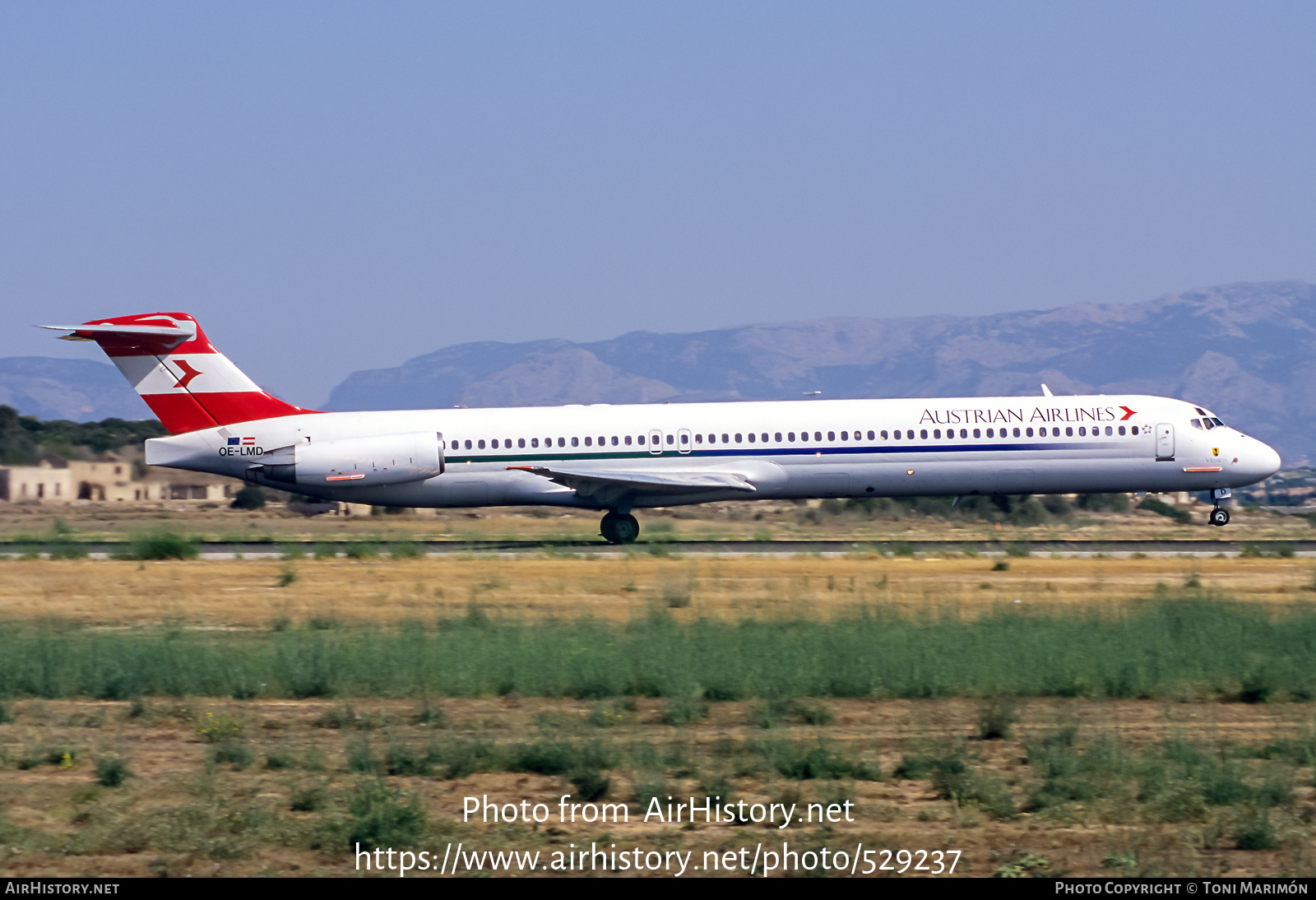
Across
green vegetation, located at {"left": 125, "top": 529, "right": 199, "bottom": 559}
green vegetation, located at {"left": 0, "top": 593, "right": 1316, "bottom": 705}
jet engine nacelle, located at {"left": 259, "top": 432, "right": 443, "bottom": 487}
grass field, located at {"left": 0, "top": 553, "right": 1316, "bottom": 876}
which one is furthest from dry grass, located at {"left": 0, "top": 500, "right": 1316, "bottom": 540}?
green vegetation, located at {"left": 0, "top": 593, "right": 1316, "bottom": 705}

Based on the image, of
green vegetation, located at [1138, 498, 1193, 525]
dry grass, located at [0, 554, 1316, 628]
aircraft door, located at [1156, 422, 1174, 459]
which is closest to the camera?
dry grass, located at [0, 554, 1316, 628]

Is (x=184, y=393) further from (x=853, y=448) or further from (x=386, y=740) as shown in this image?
(x=386, y=740)

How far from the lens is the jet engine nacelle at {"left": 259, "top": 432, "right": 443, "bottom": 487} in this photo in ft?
97.1

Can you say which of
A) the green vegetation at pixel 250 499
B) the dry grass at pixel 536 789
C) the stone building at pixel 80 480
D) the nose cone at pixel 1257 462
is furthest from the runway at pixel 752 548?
the green vegetation at pixel 250 499

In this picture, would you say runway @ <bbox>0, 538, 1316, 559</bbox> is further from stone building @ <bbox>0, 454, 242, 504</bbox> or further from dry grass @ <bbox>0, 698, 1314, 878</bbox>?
dry grass @ <bbox>0, 698, 1314, 878</bbox>

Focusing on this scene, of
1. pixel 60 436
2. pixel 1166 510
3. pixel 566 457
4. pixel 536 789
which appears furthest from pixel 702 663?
pixel 60 436

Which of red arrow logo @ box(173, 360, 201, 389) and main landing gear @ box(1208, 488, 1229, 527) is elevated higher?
red arrow logo @ box(173, 360, 201, 389)

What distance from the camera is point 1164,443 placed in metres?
30.0

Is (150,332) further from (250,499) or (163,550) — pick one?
(250,499)

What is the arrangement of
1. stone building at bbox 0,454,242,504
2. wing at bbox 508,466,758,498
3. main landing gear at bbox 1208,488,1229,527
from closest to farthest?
wing at bbox 508,466,758,498
main landing gear at bbox 1208,488,1229,527
stone building at bbox 0,454,242,504

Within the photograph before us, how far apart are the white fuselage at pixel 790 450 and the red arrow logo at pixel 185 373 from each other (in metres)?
1.18

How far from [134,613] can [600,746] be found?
35.1 feet

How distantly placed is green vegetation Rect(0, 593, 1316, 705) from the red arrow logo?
52.7ft

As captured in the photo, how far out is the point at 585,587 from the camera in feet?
68.9
